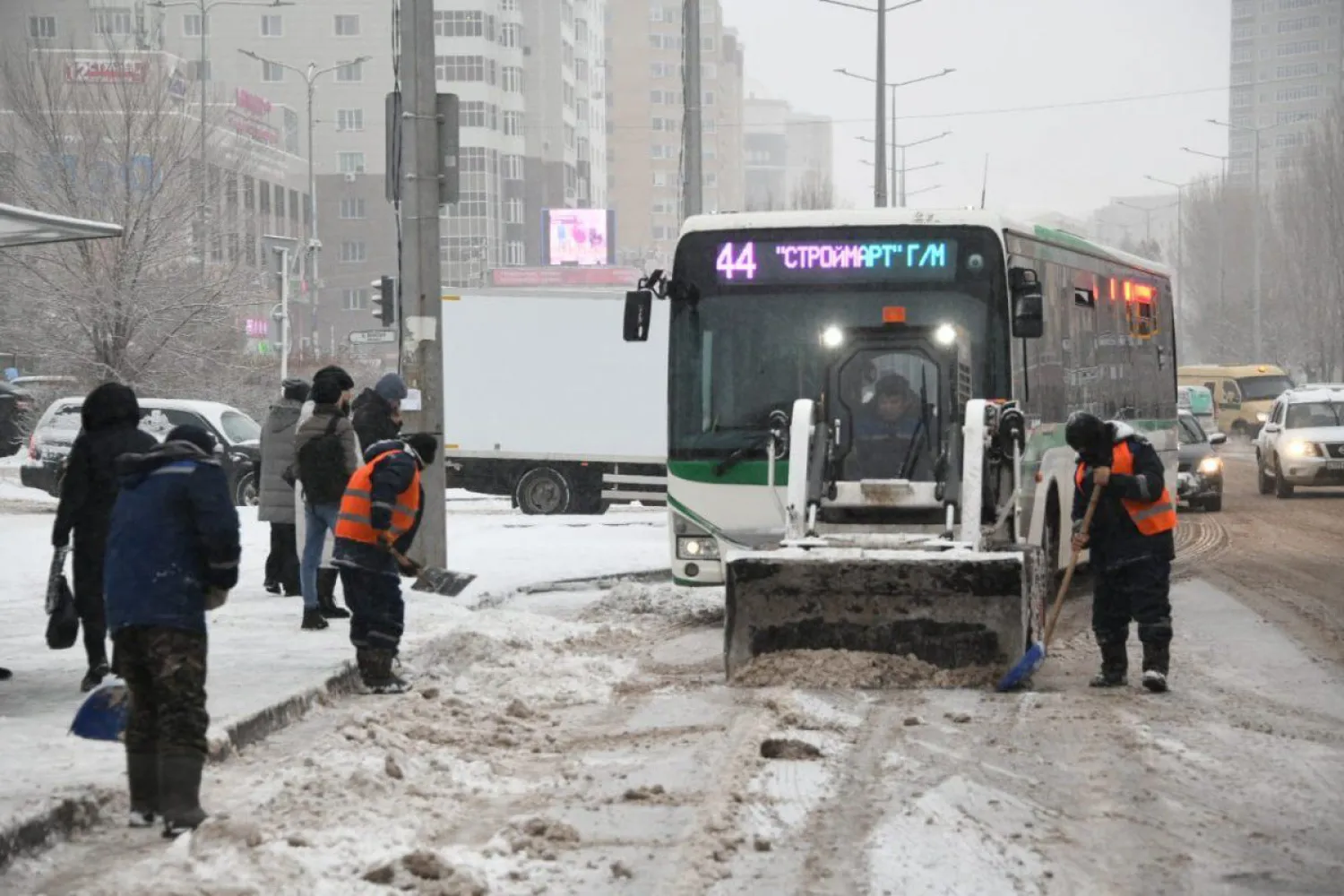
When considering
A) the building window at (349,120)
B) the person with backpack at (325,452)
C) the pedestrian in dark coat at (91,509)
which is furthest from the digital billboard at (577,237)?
the pedestrian in dark coat at (91,509)

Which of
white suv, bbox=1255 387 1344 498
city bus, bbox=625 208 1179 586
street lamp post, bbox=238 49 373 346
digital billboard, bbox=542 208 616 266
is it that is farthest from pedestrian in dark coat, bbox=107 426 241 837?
digital billboard, bbox=542 208 616 266

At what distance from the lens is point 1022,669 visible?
37.4 ft

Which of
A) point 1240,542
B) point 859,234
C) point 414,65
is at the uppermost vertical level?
point 414,65

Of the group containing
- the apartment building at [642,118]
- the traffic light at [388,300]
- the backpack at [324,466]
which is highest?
the apartment building at [642,118]

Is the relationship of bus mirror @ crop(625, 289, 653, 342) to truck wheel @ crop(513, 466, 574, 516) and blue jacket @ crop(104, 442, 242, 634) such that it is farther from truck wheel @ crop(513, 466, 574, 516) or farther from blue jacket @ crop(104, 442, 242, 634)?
truck wheel @ crop(513, 466, 574, 516)

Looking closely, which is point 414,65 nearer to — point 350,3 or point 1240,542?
point 1240,542

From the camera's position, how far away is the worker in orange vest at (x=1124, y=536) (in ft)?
38.1

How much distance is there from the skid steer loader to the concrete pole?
350 centimetres

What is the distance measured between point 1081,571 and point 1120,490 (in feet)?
27.3

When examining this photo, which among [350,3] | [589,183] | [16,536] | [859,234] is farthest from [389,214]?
[859,234]

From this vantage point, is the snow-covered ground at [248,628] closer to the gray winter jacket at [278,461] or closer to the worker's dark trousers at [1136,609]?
the gray winter jacket at [278,461]

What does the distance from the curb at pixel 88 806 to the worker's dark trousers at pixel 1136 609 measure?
172 inches

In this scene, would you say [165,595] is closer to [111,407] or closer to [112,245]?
[111,407]

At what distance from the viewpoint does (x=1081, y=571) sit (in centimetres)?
1988
